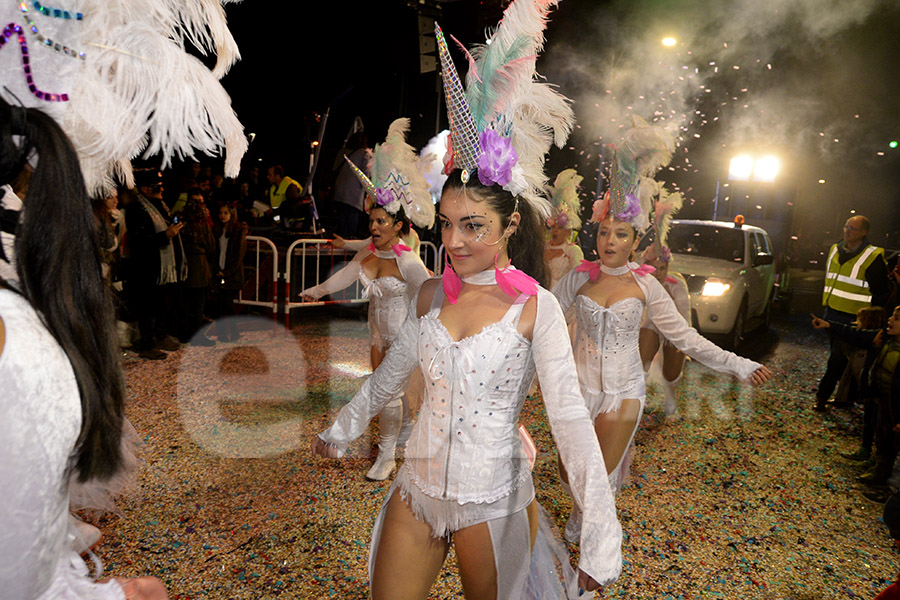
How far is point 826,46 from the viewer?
13.5 metres

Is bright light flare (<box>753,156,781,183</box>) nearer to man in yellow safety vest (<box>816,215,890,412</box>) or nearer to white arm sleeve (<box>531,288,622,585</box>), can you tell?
man in yellow safety vest (<box>816,215,890,412</box>)

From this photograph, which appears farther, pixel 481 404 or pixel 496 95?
pixel 496 95

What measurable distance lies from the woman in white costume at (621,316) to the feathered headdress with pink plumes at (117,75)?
2900 mm

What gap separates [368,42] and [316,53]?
1162 mm

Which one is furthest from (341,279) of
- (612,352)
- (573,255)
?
(573,255)

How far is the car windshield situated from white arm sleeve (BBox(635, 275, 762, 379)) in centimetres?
650

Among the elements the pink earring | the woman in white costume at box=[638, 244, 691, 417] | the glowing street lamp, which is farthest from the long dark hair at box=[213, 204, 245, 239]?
the glowing street lamp

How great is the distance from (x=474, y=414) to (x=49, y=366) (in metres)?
1.39

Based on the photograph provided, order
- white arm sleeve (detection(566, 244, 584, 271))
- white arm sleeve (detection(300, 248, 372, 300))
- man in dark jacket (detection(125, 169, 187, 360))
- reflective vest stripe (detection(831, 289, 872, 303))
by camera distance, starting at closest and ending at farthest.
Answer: white arm sleeve (detection(300, 248, 372, 300)), reflective vest stripe (detection(831, 289, 872, 303)), man in dark jacket (detection(125, 169, 187, 360)), white arm sleeve (detection(566, 244, 584, 271))

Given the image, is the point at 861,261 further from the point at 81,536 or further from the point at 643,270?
the point at 81,536

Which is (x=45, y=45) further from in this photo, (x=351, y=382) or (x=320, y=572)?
(x=351, y=382)

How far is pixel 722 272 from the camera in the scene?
30.9ft

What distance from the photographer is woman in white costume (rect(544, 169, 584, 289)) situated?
6238 mm

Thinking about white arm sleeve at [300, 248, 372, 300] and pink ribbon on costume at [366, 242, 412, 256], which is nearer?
pink ribbon on costume at [366, 242, 412, 256]
